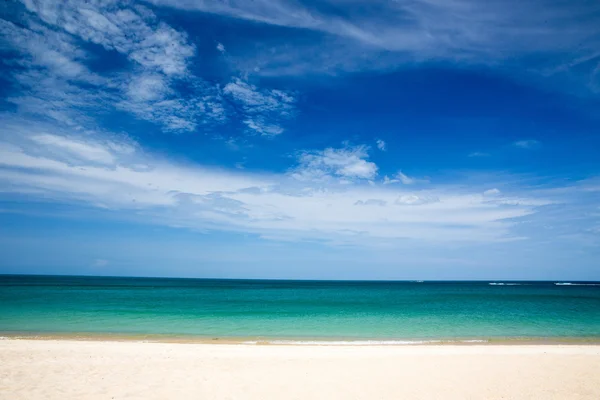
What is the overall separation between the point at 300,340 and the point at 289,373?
27.5 feet

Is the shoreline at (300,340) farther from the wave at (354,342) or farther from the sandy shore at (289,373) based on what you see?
the sandy shore at (289,373)

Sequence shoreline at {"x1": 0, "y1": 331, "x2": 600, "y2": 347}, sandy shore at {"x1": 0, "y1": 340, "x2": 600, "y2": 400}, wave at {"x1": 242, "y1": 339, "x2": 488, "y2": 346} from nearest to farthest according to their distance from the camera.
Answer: sandy shore at {"x1": 0, "y1": 340, "x2": 600, "y2": 400} < wave at {"x1": 242, "y1": 339, "x2": 488, "y2": 346} < shoreline at {"x1": 0, "y1": 331, "x2": 600, "y2": 347}

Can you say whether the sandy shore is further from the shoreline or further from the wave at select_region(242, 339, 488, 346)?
the shoreline

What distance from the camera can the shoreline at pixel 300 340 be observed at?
1794 centimetres

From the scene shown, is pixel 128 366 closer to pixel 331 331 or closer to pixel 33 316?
pixel 331 331

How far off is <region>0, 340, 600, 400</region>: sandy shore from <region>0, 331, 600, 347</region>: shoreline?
7.79 feet

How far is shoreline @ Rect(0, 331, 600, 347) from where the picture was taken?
1794 cm

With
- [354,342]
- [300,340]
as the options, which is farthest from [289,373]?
[300,340]

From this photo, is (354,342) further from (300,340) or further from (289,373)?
(289,373)

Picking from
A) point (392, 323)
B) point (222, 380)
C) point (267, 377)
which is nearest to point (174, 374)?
point (222, 380)

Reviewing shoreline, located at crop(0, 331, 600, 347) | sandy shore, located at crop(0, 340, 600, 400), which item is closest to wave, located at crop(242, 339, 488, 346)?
shoreline, located at crop(0, 331, 600, 347)

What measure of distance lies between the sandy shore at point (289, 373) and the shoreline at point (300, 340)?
7.79ft

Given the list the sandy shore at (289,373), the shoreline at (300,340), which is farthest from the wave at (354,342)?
the sandy shore at (289,373)

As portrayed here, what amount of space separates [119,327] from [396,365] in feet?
59.8
